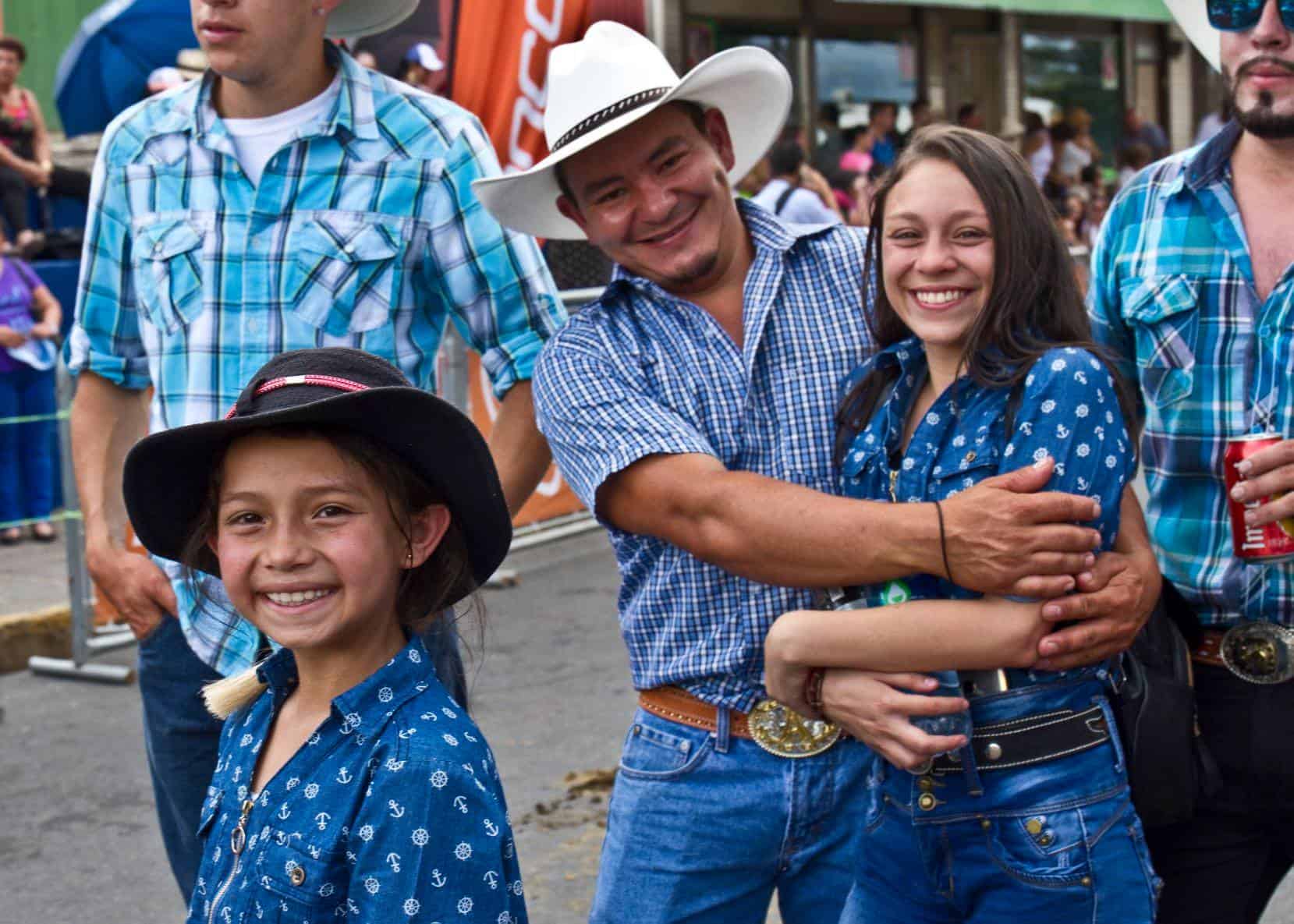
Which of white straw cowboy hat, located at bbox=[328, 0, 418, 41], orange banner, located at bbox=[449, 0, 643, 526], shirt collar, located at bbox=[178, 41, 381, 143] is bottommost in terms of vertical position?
shirt collar, located at bbox=[178, 41, 381, 143]

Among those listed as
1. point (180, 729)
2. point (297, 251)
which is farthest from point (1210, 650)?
point (180, 729)

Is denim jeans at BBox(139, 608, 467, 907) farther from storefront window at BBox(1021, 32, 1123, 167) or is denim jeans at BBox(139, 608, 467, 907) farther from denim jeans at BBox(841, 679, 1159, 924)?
storefront window at BBox(1021, 32, 1123, 167)

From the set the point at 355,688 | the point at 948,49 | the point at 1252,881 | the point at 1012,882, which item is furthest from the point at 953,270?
the point at 948,49

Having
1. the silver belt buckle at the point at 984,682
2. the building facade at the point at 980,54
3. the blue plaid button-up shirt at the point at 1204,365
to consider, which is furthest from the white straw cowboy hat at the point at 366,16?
the building facade at the point at 980,54

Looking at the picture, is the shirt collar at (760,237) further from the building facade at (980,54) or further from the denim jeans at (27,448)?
the building facade at (980,54)

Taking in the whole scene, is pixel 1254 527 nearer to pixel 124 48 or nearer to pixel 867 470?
pixel 867 470

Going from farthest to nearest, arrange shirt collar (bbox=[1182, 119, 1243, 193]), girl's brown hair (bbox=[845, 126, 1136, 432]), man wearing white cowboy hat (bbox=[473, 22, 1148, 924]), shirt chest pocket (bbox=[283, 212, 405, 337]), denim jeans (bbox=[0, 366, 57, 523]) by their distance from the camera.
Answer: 1. denim jeans (bbox=[0, 366, 57, 523])
2. shirt chest pocket (bbox=[283, 212, 405, 337])
3. shirt collar (bbox=[1182, 119, 1243, 193])
4. man wearing white cowboy hat (bbox=[473, 22, 1148, 924])
5. girl's brown hair (bbox=[845, 126, 1136, 432])

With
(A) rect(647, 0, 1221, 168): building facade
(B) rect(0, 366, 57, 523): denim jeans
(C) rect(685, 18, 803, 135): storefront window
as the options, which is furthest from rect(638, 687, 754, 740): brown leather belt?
(C) rect(685, 18, 803, 135): storefront window

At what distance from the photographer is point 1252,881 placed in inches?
127

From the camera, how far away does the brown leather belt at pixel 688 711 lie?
296 centimetres

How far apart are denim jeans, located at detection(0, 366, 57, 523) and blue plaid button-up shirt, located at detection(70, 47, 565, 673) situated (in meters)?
5.64

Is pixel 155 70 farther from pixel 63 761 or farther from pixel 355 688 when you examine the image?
pixel 355 688

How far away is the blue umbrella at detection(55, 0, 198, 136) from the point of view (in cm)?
1042

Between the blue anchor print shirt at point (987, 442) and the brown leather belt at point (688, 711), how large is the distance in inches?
13.5
